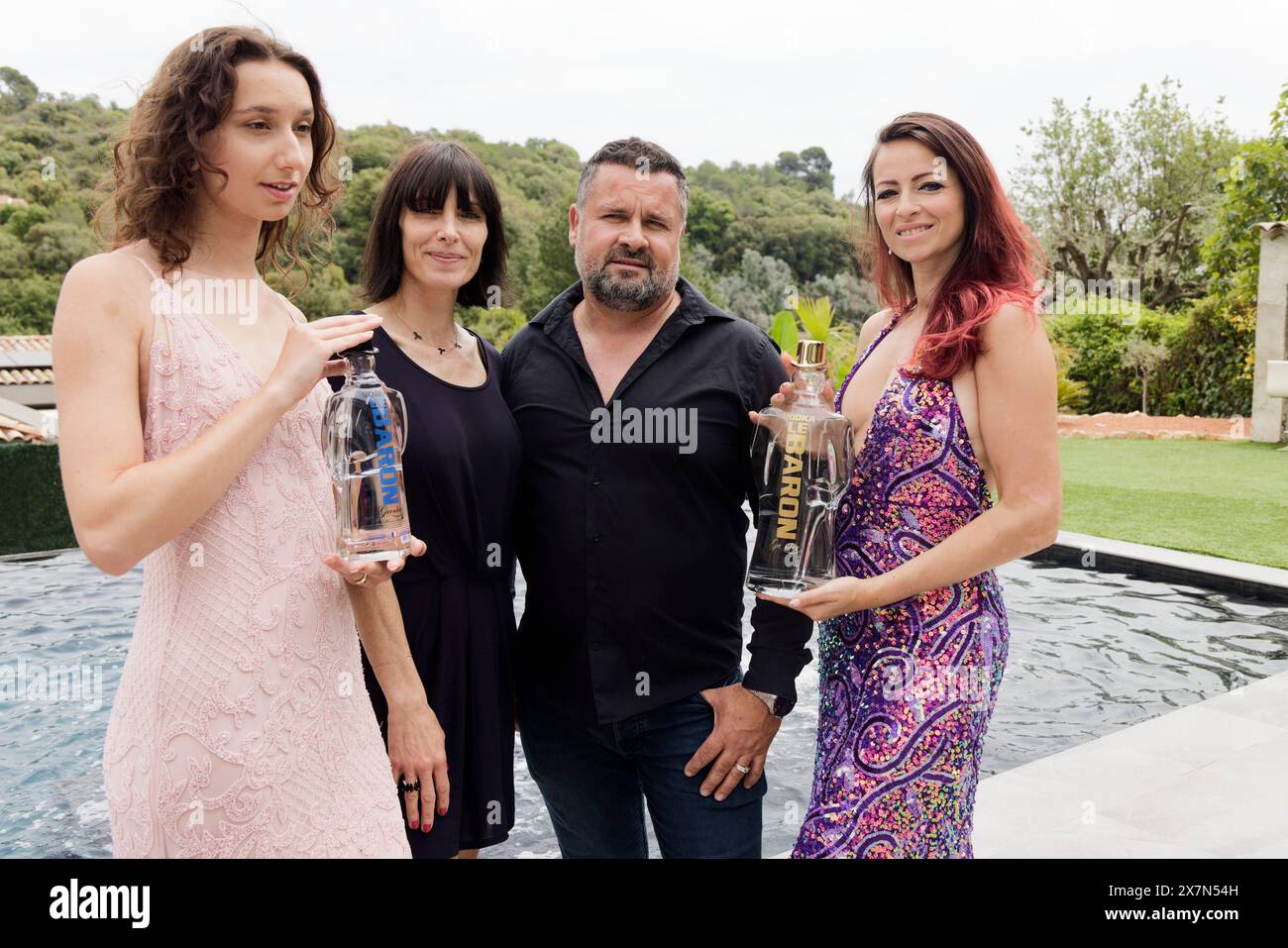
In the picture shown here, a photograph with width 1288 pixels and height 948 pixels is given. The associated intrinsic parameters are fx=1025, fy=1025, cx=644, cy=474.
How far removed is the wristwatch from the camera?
248 cm

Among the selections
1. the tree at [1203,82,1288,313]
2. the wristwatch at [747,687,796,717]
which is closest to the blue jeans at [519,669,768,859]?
the wristwatch at [747,687,796,717]

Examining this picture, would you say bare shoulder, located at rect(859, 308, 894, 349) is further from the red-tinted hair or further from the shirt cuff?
the shirt cuff

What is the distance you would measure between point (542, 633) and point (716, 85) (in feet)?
237

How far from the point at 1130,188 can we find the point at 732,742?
33220 mm

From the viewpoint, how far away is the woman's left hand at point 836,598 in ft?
6.82

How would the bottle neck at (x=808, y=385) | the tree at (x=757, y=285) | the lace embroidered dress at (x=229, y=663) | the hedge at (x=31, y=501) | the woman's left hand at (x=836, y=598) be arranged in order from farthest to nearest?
the tree at (x=757, y=285) < the hedge at (x=31, y=501) < the bottle neck at (x=808, y=385) < the woman's left hand at (x=836, y=598) < the lace embroidered dress at (x=229, y=663)

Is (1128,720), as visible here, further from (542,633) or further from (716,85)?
(716,85)

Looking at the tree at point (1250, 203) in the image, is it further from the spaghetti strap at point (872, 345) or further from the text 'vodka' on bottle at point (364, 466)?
the text 'vodka' on bottle at point (364, 466)

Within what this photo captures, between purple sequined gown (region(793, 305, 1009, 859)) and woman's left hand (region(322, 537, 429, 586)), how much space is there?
1.00 m

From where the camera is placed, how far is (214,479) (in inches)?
63.7

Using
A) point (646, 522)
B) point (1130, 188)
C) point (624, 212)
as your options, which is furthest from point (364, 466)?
point (1130, 188)

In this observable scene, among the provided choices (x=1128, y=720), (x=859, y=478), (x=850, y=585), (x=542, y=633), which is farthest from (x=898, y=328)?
(x=1128, y=720)

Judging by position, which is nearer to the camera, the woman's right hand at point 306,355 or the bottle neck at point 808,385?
the woman's right hand at point 306,355

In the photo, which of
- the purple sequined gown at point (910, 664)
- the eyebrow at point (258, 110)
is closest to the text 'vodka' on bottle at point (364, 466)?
the eyebrow at point (258, 110)
